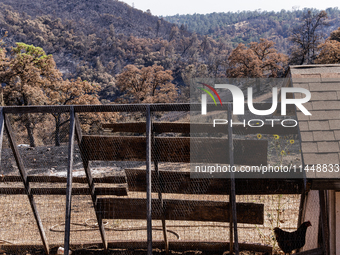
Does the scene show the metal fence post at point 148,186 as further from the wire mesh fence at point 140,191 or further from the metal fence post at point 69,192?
the metal fence post at point 69,192

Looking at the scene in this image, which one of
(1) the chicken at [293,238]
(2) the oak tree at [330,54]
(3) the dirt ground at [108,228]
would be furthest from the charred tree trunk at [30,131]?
(2) the oak tree at [330,54]

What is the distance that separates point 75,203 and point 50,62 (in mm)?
17424

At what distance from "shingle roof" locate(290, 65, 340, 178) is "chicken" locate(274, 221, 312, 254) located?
1242 millimetres

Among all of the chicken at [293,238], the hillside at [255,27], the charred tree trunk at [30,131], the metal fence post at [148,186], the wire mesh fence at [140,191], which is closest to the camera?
the metal fence post at [148,186]

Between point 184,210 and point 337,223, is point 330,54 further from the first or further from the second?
point 184,210

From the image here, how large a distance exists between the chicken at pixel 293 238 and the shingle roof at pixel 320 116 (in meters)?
1.24

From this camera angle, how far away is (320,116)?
325 centimetres

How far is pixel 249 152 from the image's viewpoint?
12.5 feet

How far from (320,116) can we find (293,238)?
1748mm

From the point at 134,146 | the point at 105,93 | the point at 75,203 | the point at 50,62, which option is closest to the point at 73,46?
the point at 105,93

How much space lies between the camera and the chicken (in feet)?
12.3

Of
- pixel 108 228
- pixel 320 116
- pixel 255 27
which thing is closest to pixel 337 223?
pixel 320 116

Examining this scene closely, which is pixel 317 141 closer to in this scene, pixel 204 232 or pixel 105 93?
pixel 204 232

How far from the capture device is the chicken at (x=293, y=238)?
148 inches
